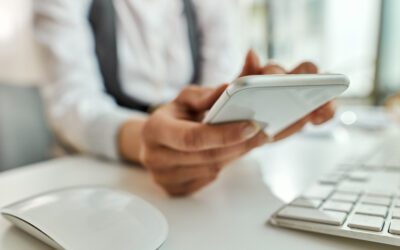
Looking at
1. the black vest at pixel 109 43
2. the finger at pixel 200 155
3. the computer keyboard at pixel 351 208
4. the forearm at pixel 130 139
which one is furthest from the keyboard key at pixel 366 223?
the black vest at pixel 109 43

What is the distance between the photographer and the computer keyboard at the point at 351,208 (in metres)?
0.19

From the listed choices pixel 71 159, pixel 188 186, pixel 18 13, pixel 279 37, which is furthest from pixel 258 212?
pixel 279 37

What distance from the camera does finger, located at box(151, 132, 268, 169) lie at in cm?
27

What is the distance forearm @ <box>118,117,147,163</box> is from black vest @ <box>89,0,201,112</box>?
13 cm

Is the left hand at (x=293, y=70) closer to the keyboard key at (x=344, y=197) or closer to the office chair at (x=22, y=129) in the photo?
the keyboard key at (x=344, y=197)

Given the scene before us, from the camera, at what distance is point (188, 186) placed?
293mm

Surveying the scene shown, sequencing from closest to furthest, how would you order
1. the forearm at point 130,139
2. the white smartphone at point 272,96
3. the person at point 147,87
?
the white smartphone at point 272,96 → the person at point 147,87 → the forearm at point 130,139

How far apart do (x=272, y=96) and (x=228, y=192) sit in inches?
5.5

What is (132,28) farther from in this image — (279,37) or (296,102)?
(279,37)

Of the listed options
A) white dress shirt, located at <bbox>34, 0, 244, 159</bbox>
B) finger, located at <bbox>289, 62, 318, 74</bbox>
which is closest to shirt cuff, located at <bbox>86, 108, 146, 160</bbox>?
white dress shirt, located at <bbox>34, 0, 244, 159</bbox>

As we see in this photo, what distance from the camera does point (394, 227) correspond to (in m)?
0.19

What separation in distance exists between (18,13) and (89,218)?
0.68 m

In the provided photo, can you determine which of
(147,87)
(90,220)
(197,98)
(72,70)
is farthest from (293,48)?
(90,220)

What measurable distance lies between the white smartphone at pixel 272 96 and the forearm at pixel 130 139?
0.19 metres
